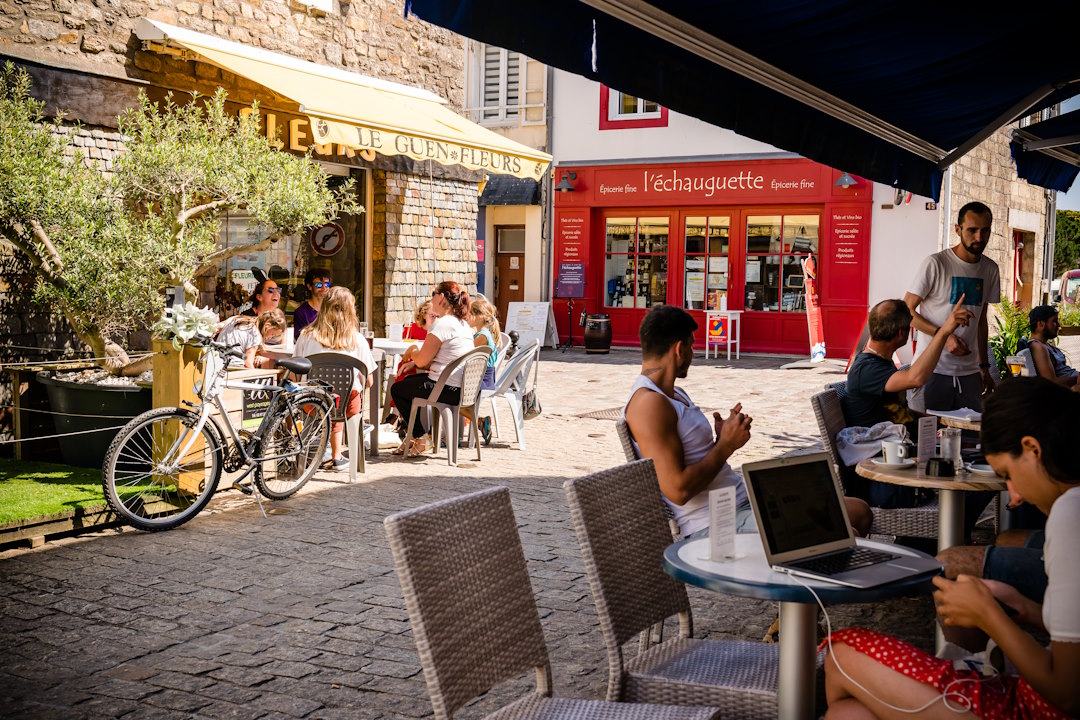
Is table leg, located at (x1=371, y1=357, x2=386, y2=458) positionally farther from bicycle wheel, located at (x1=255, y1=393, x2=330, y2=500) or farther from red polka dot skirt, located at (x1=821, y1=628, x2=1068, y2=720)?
red polka dot skirt, located at (x1=821, y1=628, x2=1068, y2=720)

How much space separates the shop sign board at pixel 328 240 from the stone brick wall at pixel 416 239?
0.46m

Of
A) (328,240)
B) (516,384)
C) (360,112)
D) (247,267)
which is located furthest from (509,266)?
(516,384)

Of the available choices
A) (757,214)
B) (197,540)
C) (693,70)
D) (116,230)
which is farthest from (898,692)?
(757,214)

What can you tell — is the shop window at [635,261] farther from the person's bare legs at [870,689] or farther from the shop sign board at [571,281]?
the person's bare legs at [870,689]

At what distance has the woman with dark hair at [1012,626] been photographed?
2174 mm

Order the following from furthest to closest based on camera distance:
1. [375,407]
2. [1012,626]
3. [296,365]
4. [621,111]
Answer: [621,111] → [375,407] → [296,365] → [1012,626]

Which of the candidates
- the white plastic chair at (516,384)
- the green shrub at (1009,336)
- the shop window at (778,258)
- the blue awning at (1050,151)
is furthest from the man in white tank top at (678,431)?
the shop window at (778,258)

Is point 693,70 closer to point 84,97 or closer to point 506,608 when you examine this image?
point 506,608

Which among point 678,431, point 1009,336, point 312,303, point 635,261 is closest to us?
point 678,431

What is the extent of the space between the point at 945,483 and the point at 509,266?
1947cm

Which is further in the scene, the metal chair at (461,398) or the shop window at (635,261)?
the shop window at (635,261)

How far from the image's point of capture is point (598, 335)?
20.2 metres

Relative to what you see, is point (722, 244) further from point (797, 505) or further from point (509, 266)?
point (797, 505)

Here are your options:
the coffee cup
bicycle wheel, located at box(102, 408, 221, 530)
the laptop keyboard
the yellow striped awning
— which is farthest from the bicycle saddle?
the laptop keyboard
